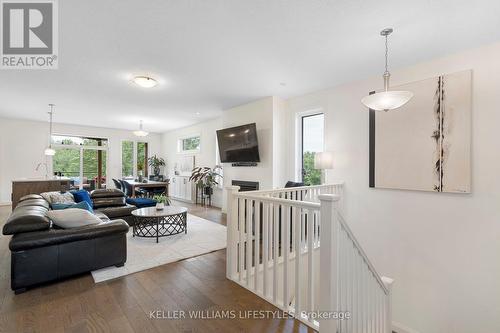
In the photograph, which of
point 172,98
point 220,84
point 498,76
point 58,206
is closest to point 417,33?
point 498,76

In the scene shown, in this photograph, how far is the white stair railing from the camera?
1.68m

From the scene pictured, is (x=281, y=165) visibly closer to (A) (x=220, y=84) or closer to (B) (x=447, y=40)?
(A) (x=220, y=84)

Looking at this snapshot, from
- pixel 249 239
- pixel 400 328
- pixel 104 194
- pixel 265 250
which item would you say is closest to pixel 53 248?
pixel 249 239

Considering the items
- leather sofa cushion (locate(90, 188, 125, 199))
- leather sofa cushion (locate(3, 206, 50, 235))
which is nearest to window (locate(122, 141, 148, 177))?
leather sofa cushion (locate(90, 188, 125, 199))

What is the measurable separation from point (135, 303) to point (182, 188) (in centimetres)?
661

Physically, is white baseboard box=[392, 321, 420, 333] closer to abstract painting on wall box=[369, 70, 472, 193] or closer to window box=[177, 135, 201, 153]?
abstract painting on wall box=[369, 70, 472, 193]

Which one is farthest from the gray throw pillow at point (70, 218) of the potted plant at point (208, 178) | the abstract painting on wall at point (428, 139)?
the potted plant at point (208, 178)

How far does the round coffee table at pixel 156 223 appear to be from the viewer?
3986mm

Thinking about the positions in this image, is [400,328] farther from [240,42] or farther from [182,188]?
[182,188]

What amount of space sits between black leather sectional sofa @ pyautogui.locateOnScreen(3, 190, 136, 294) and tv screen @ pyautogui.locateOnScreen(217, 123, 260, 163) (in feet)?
10.2

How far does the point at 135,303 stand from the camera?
216 centimetres

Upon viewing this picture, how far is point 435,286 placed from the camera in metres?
3.14

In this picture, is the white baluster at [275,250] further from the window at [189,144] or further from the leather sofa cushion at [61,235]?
the window at [189,144]

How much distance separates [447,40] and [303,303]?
3.87m
